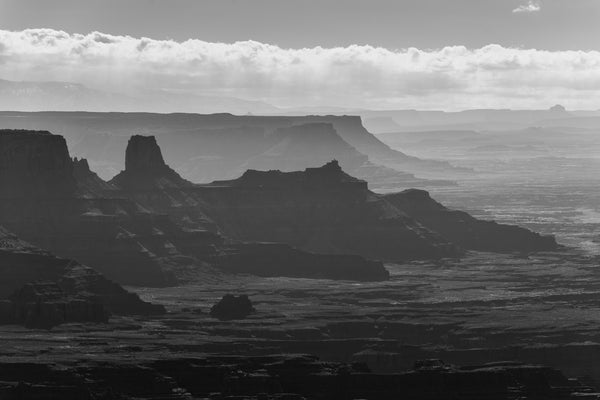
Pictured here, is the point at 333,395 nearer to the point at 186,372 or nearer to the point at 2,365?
the point at 186,372

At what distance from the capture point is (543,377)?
189375 mm

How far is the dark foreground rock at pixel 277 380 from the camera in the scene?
181125 mm

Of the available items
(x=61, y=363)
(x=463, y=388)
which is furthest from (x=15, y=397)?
(x=463, y=388)

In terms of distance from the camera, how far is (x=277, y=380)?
184m

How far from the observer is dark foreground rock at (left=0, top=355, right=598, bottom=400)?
181 metres

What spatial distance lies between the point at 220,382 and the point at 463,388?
2366cm

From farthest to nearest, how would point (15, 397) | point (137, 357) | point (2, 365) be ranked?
point (137, 357) → point (2, 365) → point (15, 397)

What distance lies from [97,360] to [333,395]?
25046 millimetres

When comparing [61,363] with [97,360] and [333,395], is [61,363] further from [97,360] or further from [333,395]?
[333,395]

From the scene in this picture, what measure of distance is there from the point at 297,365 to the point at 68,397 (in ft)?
88.0

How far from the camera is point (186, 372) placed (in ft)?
611

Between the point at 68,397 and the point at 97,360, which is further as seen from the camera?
the point at 97,360

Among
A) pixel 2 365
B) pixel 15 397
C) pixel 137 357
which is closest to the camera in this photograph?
pixel 15 397

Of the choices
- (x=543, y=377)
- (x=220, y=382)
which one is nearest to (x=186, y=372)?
(x=220, y=382)
